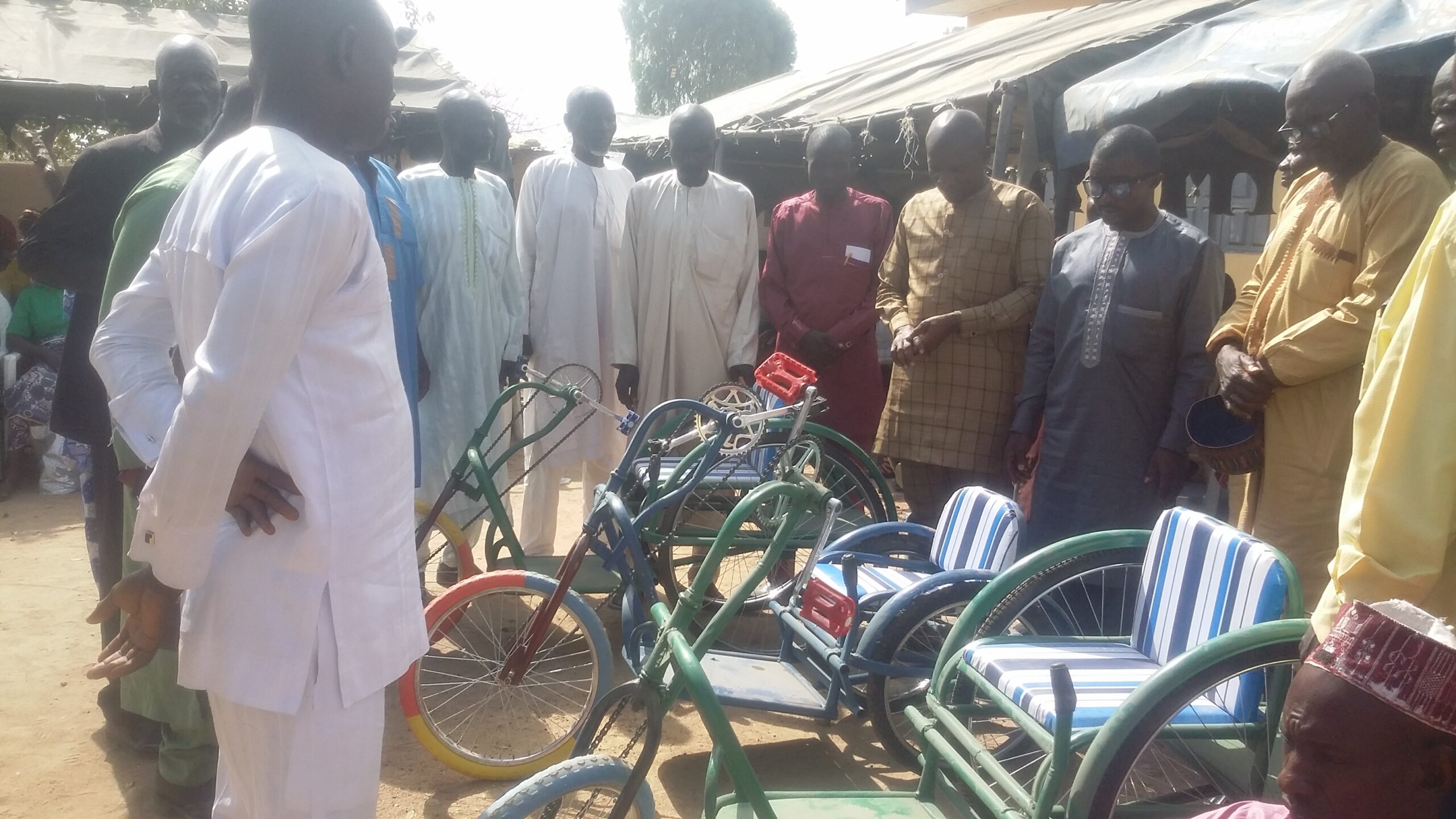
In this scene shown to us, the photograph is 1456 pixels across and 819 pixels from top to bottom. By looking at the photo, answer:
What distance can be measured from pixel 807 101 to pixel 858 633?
618 cm

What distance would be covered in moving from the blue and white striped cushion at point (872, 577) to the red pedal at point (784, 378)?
0.56 metres

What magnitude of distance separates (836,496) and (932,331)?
85cm

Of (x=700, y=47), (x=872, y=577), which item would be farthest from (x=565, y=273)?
(x=700, y=47)

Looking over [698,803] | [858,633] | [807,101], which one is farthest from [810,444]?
[807,101]

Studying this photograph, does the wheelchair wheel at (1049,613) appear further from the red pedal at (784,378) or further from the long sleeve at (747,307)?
the long sleeve at (747,307)

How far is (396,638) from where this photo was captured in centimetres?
180

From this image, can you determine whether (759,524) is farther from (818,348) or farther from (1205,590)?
(1205,590)

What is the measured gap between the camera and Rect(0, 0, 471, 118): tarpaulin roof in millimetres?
8875

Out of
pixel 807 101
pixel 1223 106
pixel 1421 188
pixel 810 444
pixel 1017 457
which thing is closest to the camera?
pixel 1421 188

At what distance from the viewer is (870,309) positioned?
16.0ft

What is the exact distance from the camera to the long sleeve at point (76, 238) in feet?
10.4

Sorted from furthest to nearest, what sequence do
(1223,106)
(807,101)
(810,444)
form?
(807,101) → (1223,106) → (810,444)

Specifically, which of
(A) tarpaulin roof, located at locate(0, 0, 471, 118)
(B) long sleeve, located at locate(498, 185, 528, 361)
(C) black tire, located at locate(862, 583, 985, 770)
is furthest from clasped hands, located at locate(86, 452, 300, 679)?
(A) tarpaulin roof, located at locate(0, 0, 471, 118)

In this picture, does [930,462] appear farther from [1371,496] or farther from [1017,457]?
[1371,496]
